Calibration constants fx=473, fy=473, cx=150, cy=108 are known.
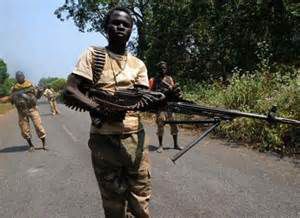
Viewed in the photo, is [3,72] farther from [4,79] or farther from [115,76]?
[115,76]

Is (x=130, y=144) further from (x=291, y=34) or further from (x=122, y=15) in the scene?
(x=291, y=34)

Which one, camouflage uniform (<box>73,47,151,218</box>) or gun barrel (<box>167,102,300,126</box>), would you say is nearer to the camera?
gun barrel (<box>167,102,300,126</box>)

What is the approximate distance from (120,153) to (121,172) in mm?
167

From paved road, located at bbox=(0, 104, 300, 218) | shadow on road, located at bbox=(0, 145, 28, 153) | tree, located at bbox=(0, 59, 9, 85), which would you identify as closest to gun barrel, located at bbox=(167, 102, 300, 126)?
paved road, located at bbox=(0, 104, 300, 218)

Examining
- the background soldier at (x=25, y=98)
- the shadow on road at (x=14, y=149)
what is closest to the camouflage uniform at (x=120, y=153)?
the background soldier at (x=25, y=98)

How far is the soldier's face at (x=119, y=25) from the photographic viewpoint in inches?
130

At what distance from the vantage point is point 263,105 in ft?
36.6

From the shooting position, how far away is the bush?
9594 mm

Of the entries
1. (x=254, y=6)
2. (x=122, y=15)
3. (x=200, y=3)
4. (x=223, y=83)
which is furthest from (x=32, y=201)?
(x=200, y=3)

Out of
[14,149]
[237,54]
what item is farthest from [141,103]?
[237,54]

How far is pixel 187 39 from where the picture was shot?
22.0 metres

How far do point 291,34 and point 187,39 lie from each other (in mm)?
6127

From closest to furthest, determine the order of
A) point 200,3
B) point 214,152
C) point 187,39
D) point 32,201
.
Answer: point 32,201 < point 214,152 < point 200,3 < point 187,39

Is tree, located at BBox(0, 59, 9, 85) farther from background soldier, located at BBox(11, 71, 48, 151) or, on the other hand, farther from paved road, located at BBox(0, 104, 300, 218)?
paved road, located at BBox(0, 104, 300, 218)
